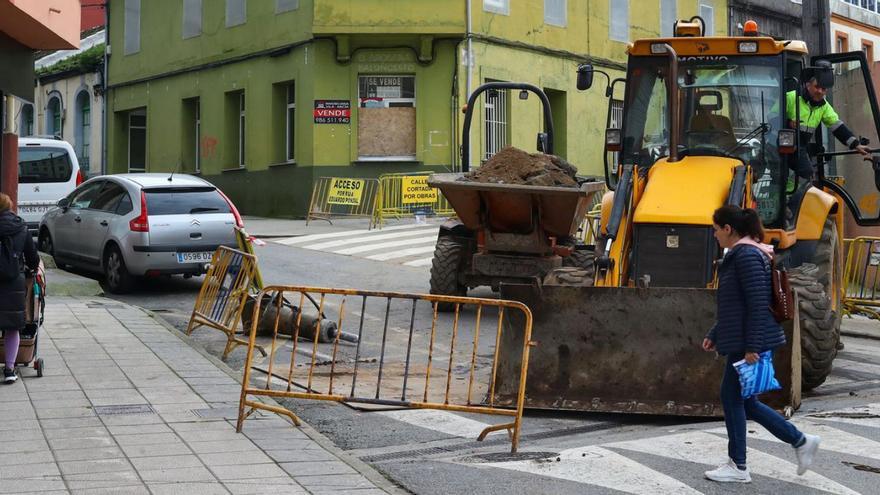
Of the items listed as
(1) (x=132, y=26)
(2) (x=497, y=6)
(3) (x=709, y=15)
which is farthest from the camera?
(1) (x=132, y=26)

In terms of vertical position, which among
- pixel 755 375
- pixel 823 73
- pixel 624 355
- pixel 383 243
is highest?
pixel 823 73

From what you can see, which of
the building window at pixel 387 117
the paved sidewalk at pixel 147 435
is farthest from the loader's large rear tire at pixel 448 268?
the building window at pixel 387 117

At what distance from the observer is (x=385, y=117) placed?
28969 mm

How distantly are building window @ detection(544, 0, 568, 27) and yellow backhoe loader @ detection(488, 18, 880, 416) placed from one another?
1841 cm

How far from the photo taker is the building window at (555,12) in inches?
1215

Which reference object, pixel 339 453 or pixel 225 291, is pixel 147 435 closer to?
pixel 339 453

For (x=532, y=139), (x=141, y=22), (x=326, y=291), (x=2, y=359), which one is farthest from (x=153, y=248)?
(x=141, y=22)

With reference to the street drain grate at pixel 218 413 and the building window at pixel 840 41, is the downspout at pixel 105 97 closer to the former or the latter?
the building window at pixel 840 41

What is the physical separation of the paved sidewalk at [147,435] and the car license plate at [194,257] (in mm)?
4089

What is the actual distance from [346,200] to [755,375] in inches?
796

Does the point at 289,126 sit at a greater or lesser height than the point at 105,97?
lesser

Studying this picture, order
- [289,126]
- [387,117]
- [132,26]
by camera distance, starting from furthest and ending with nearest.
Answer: [132,26], [289,126], [387,117]

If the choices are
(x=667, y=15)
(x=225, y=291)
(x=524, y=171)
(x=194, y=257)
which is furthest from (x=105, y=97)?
(x=225, y=291)

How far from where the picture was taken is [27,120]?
42281mm
